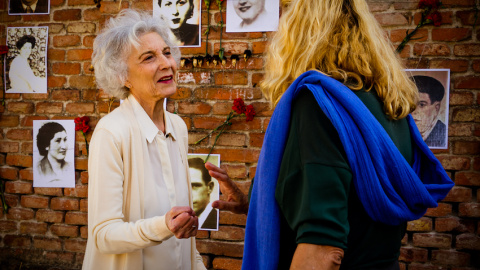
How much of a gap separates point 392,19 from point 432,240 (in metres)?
1.30

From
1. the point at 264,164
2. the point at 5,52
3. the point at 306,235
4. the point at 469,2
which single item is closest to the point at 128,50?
the point at 264,164

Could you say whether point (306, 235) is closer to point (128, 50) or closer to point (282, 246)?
point (282, 246)

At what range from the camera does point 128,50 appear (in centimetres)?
160

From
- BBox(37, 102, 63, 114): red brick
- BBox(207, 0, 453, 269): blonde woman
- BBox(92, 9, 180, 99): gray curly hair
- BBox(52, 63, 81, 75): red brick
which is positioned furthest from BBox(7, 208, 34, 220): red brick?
BBox(207, 0, 453, 269): blonde woman

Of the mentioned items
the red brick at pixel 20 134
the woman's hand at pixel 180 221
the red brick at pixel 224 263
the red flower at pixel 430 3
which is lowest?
the red brick at pixel 224 263

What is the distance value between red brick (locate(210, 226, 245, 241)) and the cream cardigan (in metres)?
0.91

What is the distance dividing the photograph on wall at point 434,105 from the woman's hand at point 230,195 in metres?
1.20

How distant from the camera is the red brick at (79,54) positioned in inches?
96.7

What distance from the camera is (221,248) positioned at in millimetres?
2293

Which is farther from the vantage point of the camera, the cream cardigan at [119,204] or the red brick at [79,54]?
the red brick at [79,54]

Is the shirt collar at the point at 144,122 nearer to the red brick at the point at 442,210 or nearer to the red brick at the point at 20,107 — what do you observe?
the red brick at the point at 20,107

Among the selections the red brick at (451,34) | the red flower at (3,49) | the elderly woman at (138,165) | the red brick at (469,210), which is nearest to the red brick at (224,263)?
the elderly woman at (138,165)

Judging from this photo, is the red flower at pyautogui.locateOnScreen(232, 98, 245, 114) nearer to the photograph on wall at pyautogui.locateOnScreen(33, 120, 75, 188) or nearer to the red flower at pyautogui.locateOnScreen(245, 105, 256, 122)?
the red flower at pyautogui.locateOnScreen(245, 105, 256, 122)

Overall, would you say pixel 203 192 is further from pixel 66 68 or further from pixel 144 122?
pixel 66 68
